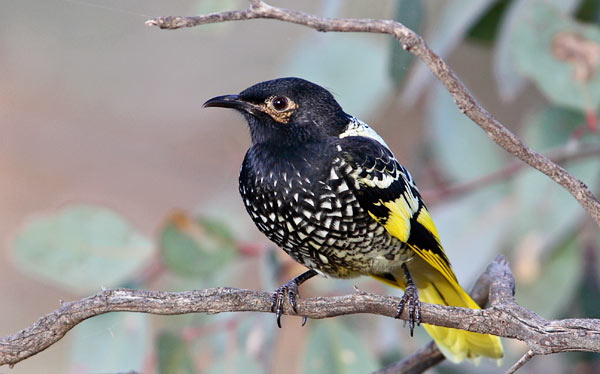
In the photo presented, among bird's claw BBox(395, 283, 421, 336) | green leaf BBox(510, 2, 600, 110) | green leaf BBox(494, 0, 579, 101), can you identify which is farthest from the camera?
green leaf BBox(494, 0, 579, 101)

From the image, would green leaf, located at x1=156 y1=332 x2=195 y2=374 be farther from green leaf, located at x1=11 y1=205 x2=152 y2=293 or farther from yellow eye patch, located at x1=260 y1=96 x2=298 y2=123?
yellow eye patch, located at x1=260 y1=96 x2=298 y2=123

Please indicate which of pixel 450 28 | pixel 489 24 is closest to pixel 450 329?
pixel 450 28

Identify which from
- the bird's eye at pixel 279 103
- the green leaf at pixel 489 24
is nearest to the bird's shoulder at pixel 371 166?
the bird's eye at pixel 279 103

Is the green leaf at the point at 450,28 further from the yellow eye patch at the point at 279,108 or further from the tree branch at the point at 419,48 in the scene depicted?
the tree branch at the point at 419,48

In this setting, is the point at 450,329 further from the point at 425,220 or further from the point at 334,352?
the point at 334,352

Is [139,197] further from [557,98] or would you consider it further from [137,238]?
[557,98]

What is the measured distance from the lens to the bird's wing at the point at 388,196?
7.77 feet

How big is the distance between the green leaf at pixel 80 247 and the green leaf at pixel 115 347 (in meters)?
0.20

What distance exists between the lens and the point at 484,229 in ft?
12.2

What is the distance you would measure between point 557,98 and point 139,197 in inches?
168

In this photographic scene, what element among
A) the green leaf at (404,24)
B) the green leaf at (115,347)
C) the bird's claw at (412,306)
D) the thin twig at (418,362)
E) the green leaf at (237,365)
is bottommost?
the thin twig at (418,362)

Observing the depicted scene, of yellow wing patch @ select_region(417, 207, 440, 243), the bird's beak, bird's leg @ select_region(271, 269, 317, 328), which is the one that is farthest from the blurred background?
bird's leg @ select_region(271, 269, 317, 328)

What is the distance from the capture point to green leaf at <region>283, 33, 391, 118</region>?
3984mm

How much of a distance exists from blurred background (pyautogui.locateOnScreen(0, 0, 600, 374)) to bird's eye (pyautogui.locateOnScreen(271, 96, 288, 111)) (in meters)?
0.38
